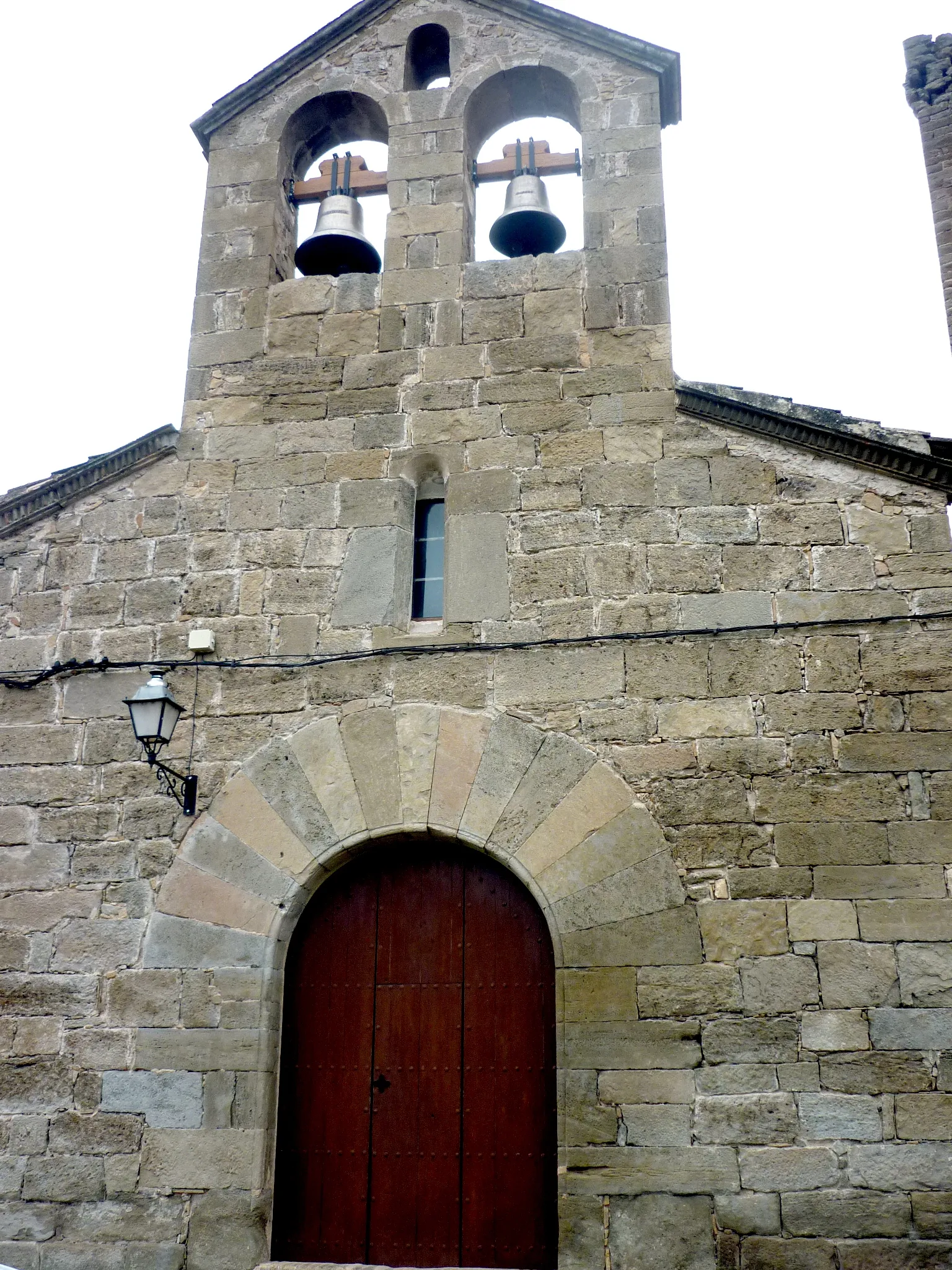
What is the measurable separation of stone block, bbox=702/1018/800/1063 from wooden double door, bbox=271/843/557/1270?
802 mm

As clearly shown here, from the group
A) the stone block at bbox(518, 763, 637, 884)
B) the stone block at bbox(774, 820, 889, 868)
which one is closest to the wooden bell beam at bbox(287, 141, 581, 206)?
the stone block at bbox(518, 763, 637, 884)

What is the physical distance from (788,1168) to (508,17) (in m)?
6.89

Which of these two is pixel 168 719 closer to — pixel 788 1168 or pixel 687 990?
pixel 687 990

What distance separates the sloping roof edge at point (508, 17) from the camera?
22.2 ft

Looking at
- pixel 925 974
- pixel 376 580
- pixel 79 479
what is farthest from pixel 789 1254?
pixel 79 479

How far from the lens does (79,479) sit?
21.3 feet

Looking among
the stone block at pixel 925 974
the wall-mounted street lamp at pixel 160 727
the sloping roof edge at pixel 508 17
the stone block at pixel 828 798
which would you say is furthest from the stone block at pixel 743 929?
the sloping roof edge at pixel 508 17

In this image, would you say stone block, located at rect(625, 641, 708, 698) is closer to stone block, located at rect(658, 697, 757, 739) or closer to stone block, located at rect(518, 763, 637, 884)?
stone block, located at rect(658, 697, 757, 739)

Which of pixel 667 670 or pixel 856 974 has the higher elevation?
pixel 667 670

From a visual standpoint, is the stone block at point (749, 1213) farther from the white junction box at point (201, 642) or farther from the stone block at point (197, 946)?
the white junction box at point (201, 642)

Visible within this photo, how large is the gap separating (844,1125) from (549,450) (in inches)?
143

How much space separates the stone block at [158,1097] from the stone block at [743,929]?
2.53 m

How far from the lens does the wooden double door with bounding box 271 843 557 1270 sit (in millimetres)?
5184

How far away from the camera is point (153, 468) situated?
6.49 m
